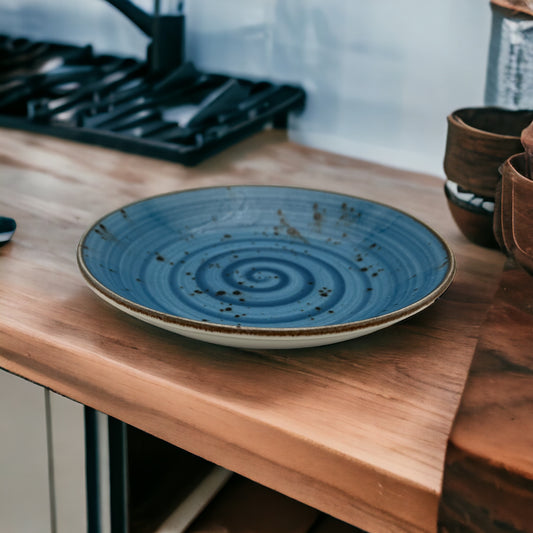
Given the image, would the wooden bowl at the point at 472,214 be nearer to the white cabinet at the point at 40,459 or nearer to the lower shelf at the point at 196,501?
the lower shelf at the point at 196,501

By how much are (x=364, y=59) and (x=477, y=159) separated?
490 millimetres

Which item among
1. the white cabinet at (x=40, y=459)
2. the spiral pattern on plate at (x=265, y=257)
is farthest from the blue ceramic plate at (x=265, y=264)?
the white cabinet at (x=40, y=459)

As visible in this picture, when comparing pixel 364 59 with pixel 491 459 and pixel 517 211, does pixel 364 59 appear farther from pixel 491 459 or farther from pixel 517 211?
pixel 491 459

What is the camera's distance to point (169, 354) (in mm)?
580

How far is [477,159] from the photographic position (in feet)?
2.37

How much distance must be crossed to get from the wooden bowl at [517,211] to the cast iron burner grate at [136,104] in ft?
1.74

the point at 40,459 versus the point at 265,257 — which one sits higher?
the point at 265,257

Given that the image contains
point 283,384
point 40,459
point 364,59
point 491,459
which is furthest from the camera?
point 364,59

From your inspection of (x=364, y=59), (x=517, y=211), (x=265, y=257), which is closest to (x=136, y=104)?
(x=364, y=59)

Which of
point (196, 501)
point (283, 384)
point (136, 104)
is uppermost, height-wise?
point (136, 104)

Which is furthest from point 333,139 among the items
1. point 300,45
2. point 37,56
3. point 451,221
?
point 37,56

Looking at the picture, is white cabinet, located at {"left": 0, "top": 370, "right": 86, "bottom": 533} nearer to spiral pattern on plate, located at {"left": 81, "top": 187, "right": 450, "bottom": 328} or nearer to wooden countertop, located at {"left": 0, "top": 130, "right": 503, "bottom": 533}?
wooden countertop, located at {"left": 0, "top": 130, "right": 503, "bottom": 533}

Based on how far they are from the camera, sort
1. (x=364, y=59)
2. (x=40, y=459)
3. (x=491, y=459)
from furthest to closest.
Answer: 1. (x=364, y=59)
2. (x=40, y=459)
3. (x=491, y=459)

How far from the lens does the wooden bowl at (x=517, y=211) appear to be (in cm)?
56
